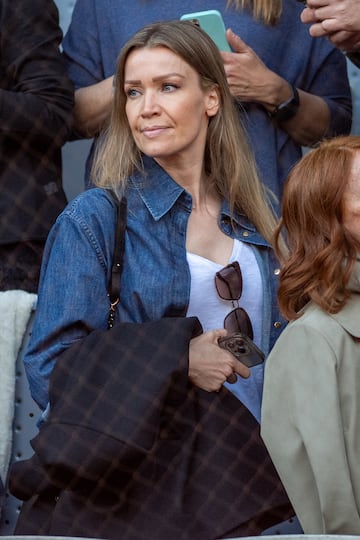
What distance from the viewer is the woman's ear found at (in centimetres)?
302

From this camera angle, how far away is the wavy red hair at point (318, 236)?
2.56 metres

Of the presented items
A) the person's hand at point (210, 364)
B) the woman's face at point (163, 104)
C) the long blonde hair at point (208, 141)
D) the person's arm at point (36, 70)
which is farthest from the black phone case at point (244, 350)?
the person's arm at point (36, 70)

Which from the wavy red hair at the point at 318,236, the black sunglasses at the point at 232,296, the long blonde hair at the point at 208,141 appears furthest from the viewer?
the long blonde hair at the point at 208,141

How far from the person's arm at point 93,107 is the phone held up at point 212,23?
287mm

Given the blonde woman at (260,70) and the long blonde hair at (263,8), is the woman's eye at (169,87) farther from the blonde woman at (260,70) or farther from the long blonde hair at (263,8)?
the long blonde hair at (263,8)

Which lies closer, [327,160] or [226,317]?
[327,160]

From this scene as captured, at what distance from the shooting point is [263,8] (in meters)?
3.33

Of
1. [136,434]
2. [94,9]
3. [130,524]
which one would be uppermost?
[94,9]

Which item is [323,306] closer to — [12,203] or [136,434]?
[136,434]

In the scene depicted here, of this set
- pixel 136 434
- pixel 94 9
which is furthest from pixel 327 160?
pixel 94 9

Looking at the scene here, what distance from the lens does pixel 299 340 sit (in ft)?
8.23

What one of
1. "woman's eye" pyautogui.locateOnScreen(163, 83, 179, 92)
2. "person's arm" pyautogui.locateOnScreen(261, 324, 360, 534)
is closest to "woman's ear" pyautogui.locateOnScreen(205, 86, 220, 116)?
"woman's eye" pyautogui.locateOnScreen(163, 83, 179, 92)

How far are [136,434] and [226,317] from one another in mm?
468

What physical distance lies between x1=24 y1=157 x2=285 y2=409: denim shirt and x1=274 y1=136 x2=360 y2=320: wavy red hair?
0.28 metres
